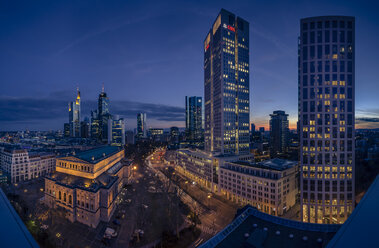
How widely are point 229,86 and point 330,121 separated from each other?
5223cm

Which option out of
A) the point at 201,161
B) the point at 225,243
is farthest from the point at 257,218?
the point at 201,161

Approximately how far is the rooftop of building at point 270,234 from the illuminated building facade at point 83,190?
4245cm

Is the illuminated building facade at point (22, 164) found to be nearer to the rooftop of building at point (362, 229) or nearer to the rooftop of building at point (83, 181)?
the rooftop of building at point (83, 181)

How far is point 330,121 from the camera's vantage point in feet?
160

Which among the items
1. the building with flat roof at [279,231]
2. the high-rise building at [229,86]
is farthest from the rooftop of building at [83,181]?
the high-rise building at [229,86]

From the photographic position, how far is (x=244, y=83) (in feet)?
320

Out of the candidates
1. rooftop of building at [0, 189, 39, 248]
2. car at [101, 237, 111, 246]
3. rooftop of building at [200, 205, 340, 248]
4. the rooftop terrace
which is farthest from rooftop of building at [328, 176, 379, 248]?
the rooftop terrace

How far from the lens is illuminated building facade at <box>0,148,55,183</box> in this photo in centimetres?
8550

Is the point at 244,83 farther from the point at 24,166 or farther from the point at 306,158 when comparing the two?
the point at 24,166

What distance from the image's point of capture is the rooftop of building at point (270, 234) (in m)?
19.9

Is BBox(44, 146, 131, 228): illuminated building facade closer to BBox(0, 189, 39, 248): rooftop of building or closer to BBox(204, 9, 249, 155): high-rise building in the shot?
BBox(0, 189, 39, 248): rooftop of building

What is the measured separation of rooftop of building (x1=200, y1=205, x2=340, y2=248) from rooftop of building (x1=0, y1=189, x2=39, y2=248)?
15721 millimetres

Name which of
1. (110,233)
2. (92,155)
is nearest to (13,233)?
(110,233)

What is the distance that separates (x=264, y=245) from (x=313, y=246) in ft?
19.4
